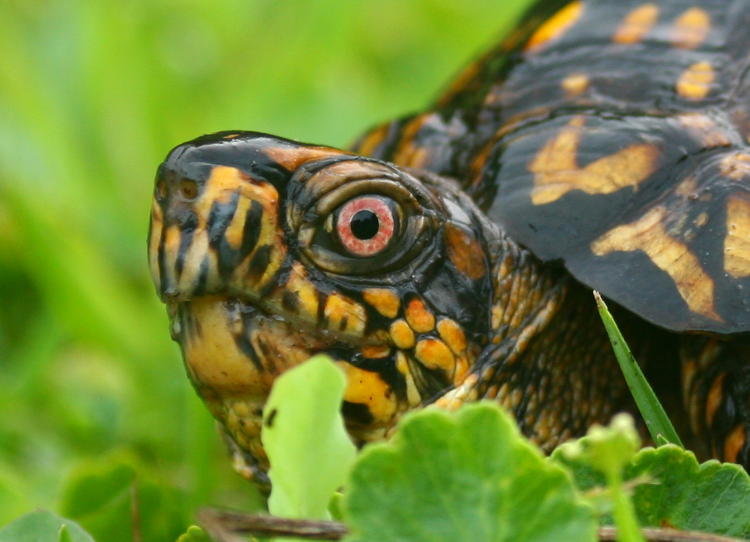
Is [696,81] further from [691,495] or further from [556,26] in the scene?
[691,495]

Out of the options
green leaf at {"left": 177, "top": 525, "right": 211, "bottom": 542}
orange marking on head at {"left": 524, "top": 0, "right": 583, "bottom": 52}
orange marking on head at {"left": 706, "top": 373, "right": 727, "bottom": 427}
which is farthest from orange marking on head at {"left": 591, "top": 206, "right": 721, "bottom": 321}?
green leaf at {"left": 177, "top": 525, "right": 211, "bottom": 542}

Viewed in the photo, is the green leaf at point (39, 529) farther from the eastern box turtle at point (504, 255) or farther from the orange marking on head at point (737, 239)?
the orange marking on head at point (737, 239)

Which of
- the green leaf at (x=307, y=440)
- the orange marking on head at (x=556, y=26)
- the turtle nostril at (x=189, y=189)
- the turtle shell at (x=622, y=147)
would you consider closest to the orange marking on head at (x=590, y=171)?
the turtle shell at (x=622, y=147)

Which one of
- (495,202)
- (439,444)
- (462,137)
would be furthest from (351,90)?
(439,444)

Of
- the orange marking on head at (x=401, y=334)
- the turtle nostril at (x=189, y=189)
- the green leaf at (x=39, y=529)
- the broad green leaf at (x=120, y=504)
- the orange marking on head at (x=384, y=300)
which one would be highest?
the turtle nostril at (x=189, y=189)

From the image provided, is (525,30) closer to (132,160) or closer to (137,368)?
(137,368)

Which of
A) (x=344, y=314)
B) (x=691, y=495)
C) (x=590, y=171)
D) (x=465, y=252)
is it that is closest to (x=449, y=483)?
(x=691, y=495)
